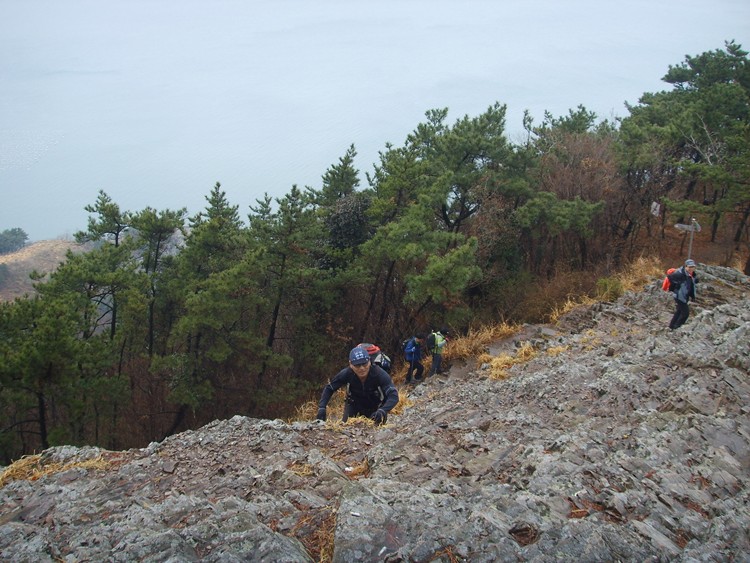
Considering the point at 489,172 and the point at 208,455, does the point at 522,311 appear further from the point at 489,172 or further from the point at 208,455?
the point at 208,455

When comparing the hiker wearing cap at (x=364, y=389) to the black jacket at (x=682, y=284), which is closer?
the hiker wearing cap at (x=364, y=389)

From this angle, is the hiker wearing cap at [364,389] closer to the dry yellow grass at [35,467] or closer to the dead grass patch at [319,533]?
the dead grass patch at [319,533]

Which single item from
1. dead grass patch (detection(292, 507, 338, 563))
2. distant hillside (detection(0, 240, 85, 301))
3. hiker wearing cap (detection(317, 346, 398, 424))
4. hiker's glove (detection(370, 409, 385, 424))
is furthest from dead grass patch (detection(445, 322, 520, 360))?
distant hillside (detection(0, 240, 85, 301))

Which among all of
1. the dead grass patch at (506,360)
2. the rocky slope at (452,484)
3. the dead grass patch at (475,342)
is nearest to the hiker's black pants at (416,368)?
the dead grass patch at (475,342)

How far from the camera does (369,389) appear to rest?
22.3 feet

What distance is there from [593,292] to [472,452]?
1264 cm

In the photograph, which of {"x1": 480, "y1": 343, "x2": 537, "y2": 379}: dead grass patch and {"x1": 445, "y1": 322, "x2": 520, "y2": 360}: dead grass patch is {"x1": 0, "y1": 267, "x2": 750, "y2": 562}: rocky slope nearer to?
{"x1": 480, "y1": 343, "x2": 537, "y2": 379}: dead grass patch

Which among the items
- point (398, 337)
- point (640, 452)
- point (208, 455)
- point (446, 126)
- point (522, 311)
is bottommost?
point (398, 337)

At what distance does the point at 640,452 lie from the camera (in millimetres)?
5438

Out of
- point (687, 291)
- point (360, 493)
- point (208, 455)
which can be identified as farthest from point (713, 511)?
point (687, 291)

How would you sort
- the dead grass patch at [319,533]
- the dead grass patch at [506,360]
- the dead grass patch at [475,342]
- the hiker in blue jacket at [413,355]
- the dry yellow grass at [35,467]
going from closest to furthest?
the dead grass patch at [319,533]
the dry yellow grass at [35,467]
the dead grass patch at [506,360]
the hiker in blue jacket at [413,355]
the dead grass patch at [475,342]

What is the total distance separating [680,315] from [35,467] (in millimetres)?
11847

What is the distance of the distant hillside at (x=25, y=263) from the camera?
62.1 meters

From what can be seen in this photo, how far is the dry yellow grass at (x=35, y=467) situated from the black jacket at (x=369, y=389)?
8.77 feet
